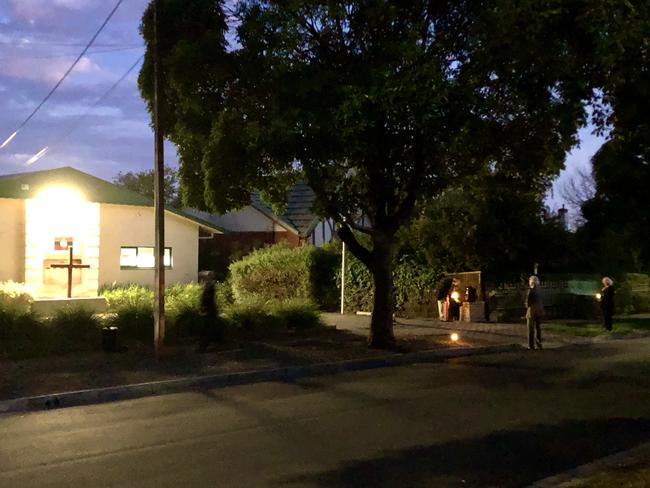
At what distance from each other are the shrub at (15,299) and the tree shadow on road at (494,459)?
976 centimetres

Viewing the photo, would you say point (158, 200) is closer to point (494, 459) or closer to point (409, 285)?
point (494, 459)

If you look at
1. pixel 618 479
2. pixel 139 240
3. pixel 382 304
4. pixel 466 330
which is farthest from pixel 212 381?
pixel 139 240

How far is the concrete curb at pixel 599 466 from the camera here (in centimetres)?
630

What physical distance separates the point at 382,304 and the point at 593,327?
26.8 ft

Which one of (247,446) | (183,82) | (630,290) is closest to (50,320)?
(183,82)

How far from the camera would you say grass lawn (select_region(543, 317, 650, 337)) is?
20.0m

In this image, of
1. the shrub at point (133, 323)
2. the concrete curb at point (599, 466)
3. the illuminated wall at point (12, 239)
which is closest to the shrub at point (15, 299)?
the shrub at point (133, 323)

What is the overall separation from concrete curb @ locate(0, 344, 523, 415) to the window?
13504mm

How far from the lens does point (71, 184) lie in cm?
2502

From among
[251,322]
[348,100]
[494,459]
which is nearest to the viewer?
[494,459]

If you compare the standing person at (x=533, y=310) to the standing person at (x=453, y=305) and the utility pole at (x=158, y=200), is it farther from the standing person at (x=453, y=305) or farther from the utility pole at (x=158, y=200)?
the utility pole at (x=158, y=200)

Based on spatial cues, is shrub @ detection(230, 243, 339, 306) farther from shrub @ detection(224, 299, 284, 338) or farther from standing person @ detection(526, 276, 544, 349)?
standing person @ detection(526, 276, 544, 349)

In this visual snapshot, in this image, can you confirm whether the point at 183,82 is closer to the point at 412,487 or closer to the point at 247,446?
the point at 247,446

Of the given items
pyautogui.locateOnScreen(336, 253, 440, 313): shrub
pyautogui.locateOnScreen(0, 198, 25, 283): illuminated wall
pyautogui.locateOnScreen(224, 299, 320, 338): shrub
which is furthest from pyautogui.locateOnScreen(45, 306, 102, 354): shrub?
pyautogui.locateOnScreen(336, 253, 440, 313): shrub
